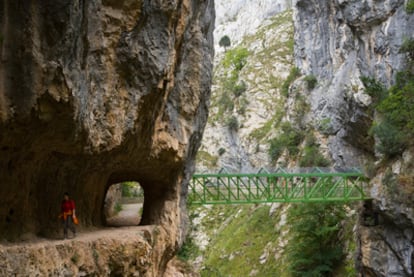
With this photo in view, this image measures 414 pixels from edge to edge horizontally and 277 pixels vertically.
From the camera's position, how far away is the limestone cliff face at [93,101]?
6766mm

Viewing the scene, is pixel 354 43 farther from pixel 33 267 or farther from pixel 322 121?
pixel 33 267

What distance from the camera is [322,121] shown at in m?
35.5

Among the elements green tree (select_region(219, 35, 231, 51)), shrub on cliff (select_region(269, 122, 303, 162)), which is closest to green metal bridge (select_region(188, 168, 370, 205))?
shrub on cliff (select_region(269, 122, 303, 162))

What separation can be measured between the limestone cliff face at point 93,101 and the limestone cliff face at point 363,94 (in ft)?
38.5

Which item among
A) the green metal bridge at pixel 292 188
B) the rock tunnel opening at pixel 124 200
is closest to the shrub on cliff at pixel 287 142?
the rock tunnel opening at pixel 124 200

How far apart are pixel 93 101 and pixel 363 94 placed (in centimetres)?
2171

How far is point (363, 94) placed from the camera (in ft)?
90.7

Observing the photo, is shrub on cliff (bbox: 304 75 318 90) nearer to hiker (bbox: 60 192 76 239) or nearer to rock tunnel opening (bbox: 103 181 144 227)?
rock tunnel opening (bbox: 103 181 144 227)

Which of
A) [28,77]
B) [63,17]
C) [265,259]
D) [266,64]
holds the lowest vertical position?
[265,259]

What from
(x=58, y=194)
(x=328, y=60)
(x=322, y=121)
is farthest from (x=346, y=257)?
(x=58, y=194)

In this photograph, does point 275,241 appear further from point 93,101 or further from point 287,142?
point 93,101

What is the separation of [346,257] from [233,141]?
31.2 meters

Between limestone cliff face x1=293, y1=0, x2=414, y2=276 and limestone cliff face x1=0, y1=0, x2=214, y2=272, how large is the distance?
11.7m

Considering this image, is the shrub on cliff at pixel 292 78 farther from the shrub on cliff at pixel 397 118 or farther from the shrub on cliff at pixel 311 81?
the shrub on cliff at pixel 397 118
